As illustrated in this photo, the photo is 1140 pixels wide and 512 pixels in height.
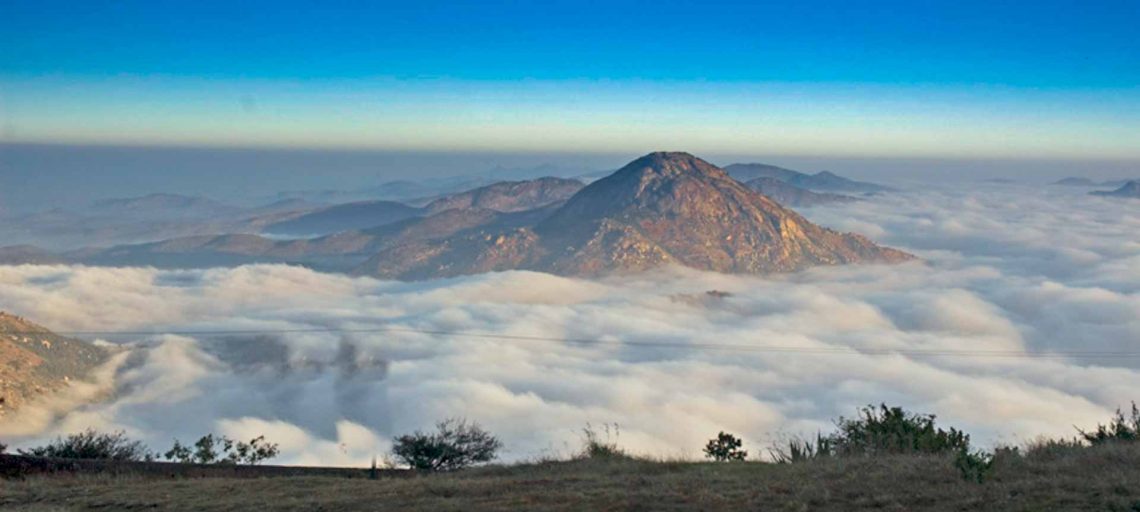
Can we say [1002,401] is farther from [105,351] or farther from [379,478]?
[105,351]

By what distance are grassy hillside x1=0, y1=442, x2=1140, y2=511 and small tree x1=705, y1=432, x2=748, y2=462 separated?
10.6ft

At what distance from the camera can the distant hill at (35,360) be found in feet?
464

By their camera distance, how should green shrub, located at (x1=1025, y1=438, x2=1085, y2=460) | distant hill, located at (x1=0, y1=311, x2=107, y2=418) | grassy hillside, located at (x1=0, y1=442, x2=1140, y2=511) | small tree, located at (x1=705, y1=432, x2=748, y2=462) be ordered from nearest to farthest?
grassy hillside, located at (x1=0, y1=442, x2=1140, y2=511) < green shrub, located at (x1=1025, y1=438, x2=1085, y2=460) < small tree, located at (x1=705, y1=432, x2=748, y2=462) < distant hill, located at (x1=0, y1=311, x2=107, y2=418)

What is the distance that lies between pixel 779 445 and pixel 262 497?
1098 centimetres

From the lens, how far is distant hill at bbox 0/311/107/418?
464 feet

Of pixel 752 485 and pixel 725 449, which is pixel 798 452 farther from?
pixel 752 485

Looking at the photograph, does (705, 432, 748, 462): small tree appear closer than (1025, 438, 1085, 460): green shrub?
No

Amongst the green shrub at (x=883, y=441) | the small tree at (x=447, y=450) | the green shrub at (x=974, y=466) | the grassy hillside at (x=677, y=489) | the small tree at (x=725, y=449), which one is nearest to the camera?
the grassy hillside at (x=677, y=489)

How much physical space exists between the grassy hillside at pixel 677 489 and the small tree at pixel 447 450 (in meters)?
5.54

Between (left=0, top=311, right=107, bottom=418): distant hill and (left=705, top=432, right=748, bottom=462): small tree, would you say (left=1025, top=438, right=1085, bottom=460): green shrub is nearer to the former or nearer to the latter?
(left=705, top=432, right=748, bottom=462): small tree

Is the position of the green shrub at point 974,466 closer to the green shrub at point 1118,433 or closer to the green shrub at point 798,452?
the green shrub at point 798,452

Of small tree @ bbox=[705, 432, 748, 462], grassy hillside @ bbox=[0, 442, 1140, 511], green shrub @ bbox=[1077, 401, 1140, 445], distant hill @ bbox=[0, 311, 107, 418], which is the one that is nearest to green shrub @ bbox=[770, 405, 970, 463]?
grassy hillside @ bbox=[0, 442, 1140, 511]

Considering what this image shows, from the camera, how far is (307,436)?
150750 millimetres

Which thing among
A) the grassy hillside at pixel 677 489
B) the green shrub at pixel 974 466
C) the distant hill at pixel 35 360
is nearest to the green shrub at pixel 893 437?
the grassy hillside at pixel 677 489
